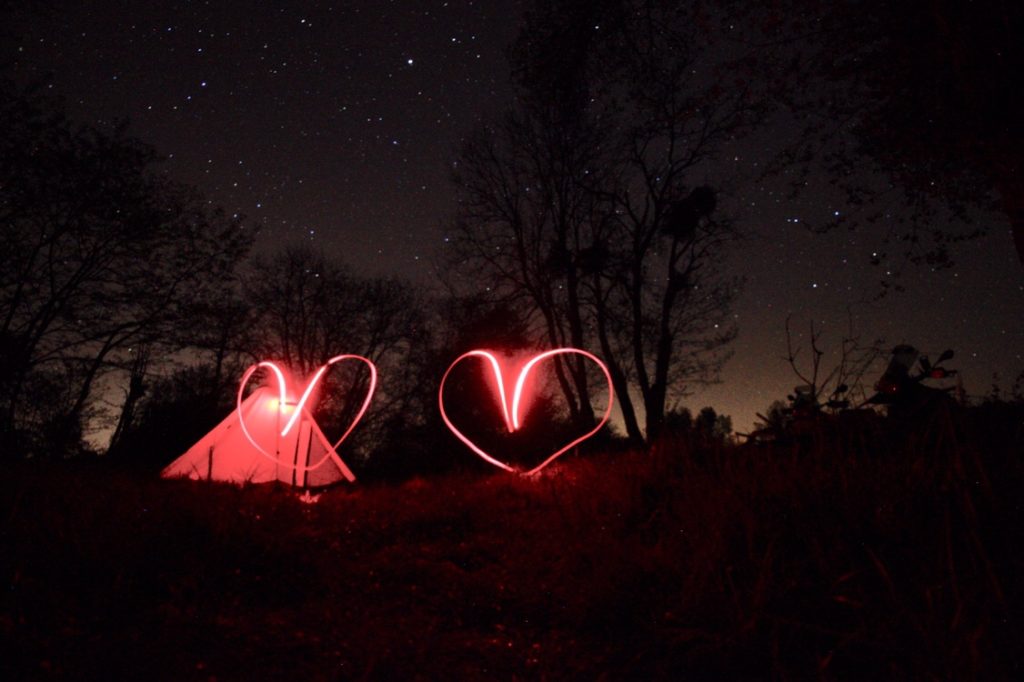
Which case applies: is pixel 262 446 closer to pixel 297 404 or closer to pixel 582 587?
pixel 297 404

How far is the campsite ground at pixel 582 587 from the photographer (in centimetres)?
243

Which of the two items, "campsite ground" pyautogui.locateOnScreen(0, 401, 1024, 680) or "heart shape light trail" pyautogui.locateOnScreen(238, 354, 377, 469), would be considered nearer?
"campsite ground" pyautogui.locateOnScreen(0, 401, 1024, 680)

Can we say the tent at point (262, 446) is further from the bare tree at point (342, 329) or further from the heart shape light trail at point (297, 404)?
the bare tree at point (342, 329)

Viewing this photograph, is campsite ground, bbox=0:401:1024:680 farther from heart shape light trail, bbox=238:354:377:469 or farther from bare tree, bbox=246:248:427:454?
bare tree, bbox=246:248:427:454

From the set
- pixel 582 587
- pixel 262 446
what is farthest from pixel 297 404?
pixel 582 587

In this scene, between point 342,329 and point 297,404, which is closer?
point 297,404

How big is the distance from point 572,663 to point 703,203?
15.4 metres

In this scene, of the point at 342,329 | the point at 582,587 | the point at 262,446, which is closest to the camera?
the point at 582,587

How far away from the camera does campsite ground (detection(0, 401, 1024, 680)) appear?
2432 mm

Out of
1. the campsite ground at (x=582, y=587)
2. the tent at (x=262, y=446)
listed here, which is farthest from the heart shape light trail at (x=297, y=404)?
the campsite ground at (x=582, y=587)

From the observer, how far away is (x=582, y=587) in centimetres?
350

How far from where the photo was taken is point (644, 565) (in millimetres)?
3543

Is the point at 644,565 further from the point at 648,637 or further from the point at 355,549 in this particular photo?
the point at 355,549

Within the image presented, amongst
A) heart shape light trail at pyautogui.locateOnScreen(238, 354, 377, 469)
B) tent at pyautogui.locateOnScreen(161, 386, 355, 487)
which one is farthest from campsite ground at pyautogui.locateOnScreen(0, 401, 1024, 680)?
tent at pyautogui.locateOnScreen(161, 386, 355, 487)
